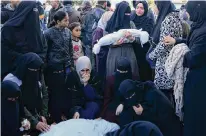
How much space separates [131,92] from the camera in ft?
10.2

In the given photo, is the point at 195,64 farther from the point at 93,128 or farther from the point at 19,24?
the point at 19,24

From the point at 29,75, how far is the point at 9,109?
40cm

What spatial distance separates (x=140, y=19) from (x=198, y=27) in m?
1.71

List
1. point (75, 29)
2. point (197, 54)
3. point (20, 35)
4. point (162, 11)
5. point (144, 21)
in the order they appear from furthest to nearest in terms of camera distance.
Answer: point (144, 21) → point (75, 29) → point (162, 11) → point (20, 35) → point (197, 54)

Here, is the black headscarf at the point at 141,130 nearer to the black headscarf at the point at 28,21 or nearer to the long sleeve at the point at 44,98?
the long sleeve at the point at 44,98

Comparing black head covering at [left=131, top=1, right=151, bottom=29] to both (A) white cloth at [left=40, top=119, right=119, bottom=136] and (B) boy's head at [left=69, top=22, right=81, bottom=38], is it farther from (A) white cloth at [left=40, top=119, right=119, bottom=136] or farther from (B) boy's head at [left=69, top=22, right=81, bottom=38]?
(A) white cloth at [left=40, top=119, right=119, bottom=136]

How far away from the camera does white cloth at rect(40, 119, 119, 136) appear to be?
294 cm

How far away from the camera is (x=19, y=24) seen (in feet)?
10.4

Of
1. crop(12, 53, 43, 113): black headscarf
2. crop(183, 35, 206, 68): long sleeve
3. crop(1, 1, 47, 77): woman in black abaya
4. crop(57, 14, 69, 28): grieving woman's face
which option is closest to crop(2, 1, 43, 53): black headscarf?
crop(1, 1, 47, 77): woman in black abaya

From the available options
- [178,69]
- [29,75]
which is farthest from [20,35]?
[178,69]

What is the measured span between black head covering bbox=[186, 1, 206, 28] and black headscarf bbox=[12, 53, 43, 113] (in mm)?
1355

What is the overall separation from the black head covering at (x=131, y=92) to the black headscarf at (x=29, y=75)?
776 millimetres

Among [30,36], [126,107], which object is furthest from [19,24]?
[126,107]

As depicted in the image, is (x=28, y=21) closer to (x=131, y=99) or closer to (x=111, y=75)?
(x=111, y=75)
